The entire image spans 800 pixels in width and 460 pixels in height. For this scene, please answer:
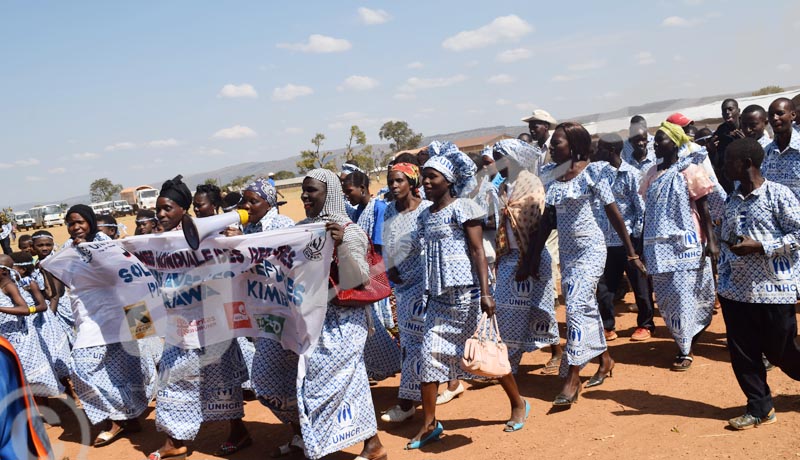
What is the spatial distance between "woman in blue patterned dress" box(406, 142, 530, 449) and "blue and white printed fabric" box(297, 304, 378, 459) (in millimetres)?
547

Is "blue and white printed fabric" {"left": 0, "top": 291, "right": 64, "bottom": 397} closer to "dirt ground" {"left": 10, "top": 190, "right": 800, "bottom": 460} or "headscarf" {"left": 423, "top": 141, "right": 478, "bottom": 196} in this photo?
"dirt ground" {"left": 10, "top": 190, "right": 800, "bottom": 460}

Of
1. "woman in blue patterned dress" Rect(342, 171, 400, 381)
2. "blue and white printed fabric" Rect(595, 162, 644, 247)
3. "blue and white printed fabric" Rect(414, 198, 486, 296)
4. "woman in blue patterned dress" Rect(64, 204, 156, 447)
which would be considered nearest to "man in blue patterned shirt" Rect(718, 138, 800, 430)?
"blue and white printed fabric" Rect(414, 198, 486, 296)

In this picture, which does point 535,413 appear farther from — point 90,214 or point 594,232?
point 90,214

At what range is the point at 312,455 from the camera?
432 centimetres

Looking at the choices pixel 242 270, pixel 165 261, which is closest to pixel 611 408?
pixel 242 270

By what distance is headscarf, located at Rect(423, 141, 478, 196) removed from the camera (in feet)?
15.7

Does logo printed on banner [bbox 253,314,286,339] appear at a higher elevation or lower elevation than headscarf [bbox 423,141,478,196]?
lower

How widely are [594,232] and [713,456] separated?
1.89m

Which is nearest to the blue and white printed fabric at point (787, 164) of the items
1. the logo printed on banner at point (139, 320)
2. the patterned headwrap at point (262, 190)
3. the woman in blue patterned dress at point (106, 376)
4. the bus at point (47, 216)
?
the patterned headwrap at point (262, 190)

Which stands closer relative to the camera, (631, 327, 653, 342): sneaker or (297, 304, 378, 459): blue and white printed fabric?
(297, 304, 378, 459): blue and white printed fabric

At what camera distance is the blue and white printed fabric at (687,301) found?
19.7 ft

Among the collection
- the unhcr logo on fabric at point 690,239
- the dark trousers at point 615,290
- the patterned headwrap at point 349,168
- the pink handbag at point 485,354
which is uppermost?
the patterned headwrap at point 349,168

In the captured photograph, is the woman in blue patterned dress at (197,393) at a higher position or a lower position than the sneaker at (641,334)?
higher

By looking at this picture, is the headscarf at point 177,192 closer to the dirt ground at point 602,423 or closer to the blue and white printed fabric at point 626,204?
the dirt ground at point 602,423
